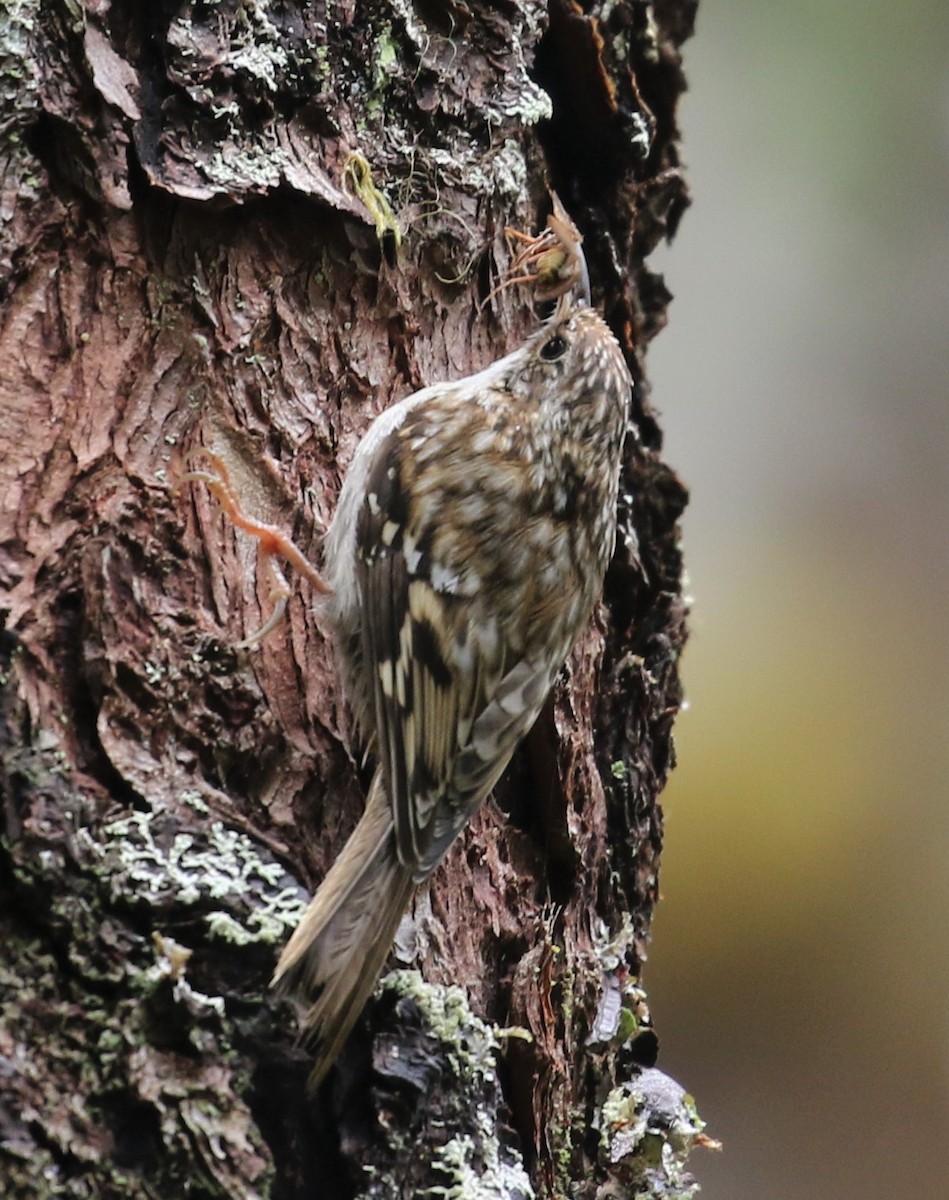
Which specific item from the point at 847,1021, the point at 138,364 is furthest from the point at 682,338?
the point at 138,364

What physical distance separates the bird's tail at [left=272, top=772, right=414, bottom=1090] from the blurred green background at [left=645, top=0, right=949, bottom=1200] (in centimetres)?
213

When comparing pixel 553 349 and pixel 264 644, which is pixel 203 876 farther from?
pixel 553 349

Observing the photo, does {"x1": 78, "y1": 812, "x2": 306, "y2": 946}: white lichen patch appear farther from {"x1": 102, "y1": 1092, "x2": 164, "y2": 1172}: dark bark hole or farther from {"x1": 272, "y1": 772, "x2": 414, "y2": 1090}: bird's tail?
{"x1": 102, "y1": 1092, "x2": 164, "y2": 1172}: dark bark hole

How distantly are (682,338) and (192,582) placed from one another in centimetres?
268

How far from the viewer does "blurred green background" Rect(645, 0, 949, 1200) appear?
3.56 metres

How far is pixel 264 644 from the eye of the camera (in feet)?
5.94

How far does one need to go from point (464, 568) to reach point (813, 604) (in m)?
2.18

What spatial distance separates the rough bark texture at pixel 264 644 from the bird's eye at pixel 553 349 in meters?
0.10

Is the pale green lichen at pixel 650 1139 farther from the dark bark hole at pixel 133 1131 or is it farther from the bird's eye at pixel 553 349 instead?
the bird's eye at pixel 553 349

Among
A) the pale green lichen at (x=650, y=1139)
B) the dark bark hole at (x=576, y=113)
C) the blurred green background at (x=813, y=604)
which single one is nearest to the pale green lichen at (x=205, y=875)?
the pale green lichen at (x=650, y=1139)

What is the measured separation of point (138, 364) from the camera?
1.79 m

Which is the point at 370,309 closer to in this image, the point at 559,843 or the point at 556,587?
the point at 556,587

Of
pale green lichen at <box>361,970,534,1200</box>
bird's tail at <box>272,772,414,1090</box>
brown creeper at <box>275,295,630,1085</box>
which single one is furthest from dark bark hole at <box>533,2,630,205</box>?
pale green lichen at <box>361,970,534,1200</box>

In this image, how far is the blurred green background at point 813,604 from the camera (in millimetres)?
3561
